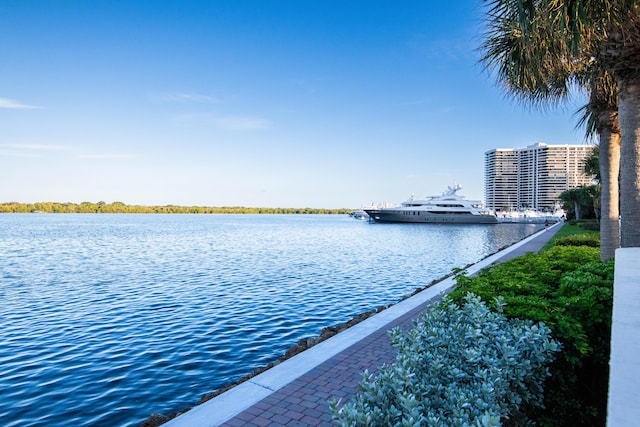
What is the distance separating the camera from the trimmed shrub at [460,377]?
2.48 meters

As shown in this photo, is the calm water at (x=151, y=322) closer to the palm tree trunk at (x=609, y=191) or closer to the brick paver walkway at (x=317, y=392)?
the brick paver walkway at (x=317, y=392)

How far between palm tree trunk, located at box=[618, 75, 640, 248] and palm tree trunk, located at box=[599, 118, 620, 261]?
1812mm

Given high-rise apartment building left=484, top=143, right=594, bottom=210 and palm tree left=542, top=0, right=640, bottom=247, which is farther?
high-rise apartment building left=484, top=143, right=594, bottom=210

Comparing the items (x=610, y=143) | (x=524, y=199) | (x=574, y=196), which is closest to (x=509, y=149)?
(x=524, y=199)

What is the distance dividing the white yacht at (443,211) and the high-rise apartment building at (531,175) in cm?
5171

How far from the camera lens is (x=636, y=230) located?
7.39m

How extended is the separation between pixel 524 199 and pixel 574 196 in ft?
257

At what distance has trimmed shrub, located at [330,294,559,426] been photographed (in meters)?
2.48

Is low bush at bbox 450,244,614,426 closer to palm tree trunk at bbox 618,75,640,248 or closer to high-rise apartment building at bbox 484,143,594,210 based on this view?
palm tree trunk at bbox 618,75,640,248

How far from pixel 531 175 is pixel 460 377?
144491 mm

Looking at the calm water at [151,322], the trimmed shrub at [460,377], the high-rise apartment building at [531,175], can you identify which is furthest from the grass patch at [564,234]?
the high-rise apartment building at [531,175]

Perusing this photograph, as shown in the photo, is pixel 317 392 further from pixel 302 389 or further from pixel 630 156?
pixel 630 156

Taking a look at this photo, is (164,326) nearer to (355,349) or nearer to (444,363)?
(355,349)

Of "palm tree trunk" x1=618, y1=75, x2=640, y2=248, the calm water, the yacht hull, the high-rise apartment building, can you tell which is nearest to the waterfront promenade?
the calm water
